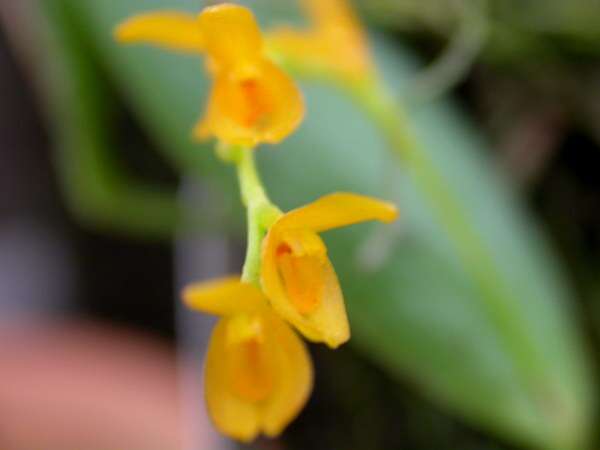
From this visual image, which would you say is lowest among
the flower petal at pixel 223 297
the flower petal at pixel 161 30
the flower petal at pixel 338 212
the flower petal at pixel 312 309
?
the flower petal at pixel 223 297

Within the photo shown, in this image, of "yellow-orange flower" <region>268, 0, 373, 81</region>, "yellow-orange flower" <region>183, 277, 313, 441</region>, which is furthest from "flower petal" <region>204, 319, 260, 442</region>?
"yellow-orange flower" <region>268, 0, 373, 81</region>

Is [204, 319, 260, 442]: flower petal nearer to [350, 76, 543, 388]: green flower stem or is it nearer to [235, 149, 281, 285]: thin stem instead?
[235, 149, 281, 285]: thin stem

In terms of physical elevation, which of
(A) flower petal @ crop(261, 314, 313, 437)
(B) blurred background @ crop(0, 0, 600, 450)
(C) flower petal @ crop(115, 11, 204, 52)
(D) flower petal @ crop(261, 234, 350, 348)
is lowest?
(B) blurred background @ crop(0, 0, 600, 450)

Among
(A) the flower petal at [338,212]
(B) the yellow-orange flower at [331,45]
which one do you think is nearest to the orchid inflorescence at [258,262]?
(A) the flower petal at [338,212]

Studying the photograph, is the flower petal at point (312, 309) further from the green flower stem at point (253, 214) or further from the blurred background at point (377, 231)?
the blurred background at point (377, 231)

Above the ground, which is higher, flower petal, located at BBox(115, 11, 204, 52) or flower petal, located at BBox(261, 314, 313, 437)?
flower petal, located at BBox(115, 11, 204, 52)

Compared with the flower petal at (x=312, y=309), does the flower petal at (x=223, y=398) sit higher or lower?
lower

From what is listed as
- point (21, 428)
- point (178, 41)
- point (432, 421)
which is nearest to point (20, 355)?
point (21, 428)
